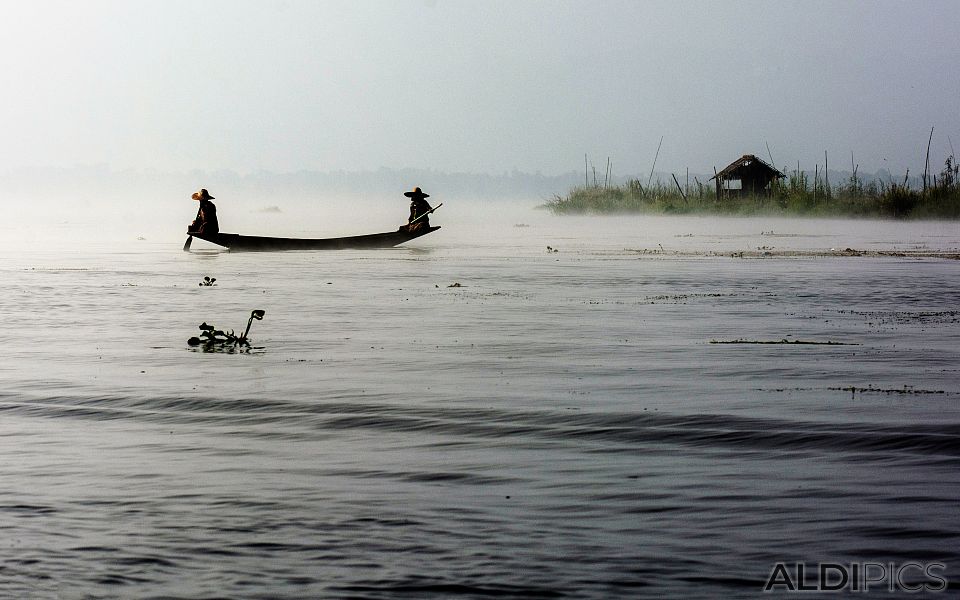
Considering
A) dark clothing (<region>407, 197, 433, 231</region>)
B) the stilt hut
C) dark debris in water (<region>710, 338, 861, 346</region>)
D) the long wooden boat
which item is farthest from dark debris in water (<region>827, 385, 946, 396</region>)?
the stilt hut

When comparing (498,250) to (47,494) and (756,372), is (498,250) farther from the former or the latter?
(47,494)

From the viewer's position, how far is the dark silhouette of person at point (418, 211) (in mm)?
35719

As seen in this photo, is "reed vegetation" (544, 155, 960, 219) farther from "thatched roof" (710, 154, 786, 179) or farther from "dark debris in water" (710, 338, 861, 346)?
"dark debris in water" (710, 338, 861, 346)

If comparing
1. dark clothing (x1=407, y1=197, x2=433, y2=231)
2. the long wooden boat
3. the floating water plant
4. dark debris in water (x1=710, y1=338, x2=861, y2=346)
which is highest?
dark clothing (x1=407, y1=197, x2=433, y2=231)

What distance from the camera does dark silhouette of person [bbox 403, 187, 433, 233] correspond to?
35719 millimetres

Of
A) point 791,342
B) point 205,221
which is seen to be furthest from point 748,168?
point 791,342

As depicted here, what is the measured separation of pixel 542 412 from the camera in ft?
28.1

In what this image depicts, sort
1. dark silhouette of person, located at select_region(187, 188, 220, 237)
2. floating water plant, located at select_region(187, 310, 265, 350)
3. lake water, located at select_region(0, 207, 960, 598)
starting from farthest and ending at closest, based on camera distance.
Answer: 1. dark silhouette of person, located at select_region(187, 188, 220, 237)
2. floating water plant, located at select_region(187, 310, 265, 350)
3. lake water, located at select_region(0, 207, 960, 598)

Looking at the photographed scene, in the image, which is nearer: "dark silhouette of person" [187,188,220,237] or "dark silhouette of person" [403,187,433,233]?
"dark silhouette of person" [187,188,220,237]

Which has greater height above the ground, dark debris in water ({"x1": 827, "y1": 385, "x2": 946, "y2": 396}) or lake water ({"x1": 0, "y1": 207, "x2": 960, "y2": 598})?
lake water ({"x1": 0, "y1": 207, "x2": 960, "y2": 598})

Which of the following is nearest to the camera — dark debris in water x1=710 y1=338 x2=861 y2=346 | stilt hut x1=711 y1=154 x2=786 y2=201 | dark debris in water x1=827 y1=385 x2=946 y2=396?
dark debris in water x1=827 y1=385 x2=946 y2=396

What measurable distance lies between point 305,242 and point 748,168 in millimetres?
34674

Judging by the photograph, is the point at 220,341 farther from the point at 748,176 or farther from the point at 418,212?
the point at 748,176

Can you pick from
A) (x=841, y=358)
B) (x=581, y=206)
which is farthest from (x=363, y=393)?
(x=581, y=206)
